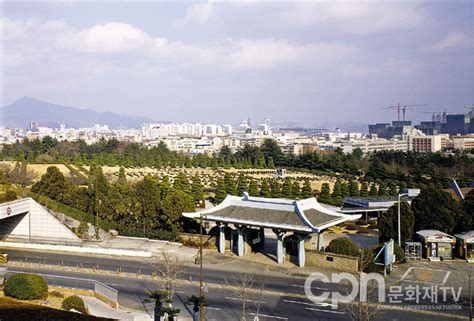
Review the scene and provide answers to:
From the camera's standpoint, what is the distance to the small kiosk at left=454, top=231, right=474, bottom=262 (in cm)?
2255

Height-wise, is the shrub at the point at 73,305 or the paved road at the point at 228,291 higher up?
the shrub at the point at 73,305

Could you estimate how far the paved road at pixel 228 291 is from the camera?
15867mm

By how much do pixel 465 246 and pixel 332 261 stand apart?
638cm

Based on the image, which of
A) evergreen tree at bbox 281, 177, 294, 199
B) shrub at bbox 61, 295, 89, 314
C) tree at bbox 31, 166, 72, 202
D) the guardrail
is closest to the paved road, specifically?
the guardrail

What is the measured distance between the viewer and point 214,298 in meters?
17.6

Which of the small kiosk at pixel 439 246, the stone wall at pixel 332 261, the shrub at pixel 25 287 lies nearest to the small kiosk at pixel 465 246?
the small kiosk at pixel 439 246

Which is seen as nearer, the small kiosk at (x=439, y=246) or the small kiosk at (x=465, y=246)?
the small kiosk at (x=465, y=246)

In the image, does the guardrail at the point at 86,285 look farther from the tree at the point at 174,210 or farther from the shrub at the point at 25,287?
the tree at the point at 174,210

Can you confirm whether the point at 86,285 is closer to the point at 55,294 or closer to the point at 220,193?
the point at 55,294

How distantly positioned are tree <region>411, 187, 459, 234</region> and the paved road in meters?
8.29

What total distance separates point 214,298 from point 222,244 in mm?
6535

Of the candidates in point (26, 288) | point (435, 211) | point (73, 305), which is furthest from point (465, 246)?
point (26, 288)

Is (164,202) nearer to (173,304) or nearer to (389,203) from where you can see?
(173,304)

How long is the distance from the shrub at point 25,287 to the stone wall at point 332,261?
10.9 meters
